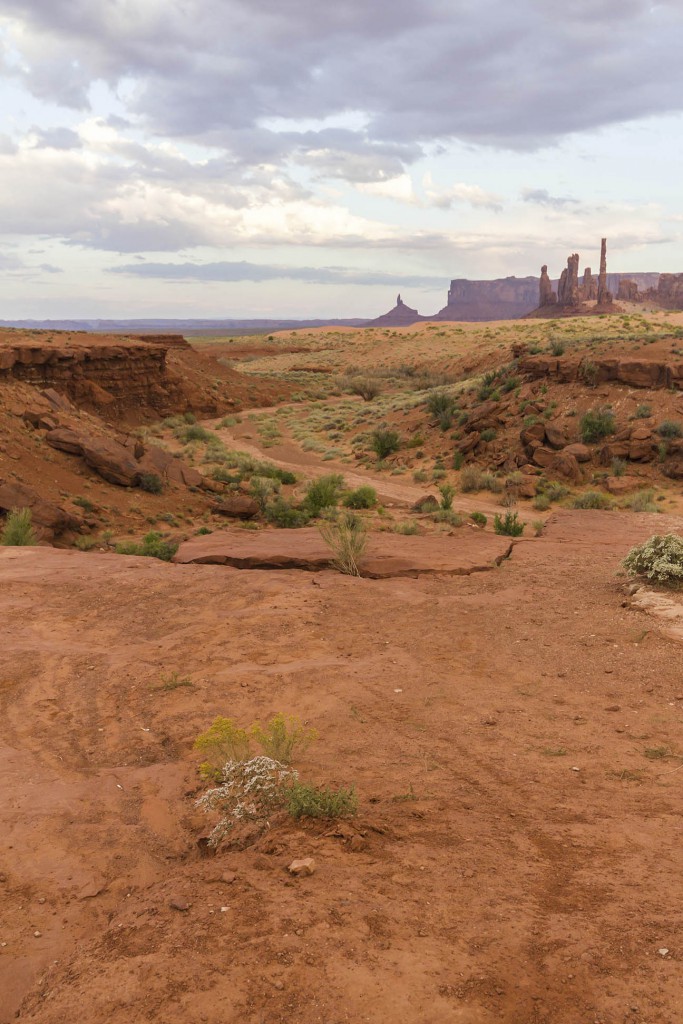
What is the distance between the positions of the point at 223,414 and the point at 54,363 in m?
13.2

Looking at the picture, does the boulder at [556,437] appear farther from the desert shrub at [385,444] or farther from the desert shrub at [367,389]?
the desert shrub at [367,389]

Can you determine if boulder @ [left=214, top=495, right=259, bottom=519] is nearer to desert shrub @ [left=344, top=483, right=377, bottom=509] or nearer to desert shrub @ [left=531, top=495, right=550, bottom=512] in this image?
desert shrub @ [left=344, top=483, right=377, bottom=509]

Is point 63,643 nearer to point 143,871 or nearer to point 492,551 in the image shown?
point 143,871

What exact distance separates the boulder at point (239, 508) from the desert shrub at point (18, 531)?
5220 mm

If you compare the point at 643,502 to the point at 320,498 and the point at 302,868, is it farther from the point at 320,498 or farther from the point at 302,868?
the point at 302,868

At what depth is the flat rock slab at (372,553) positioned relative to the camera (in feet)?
36.4

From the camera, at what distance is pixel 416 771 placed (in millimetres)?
5594

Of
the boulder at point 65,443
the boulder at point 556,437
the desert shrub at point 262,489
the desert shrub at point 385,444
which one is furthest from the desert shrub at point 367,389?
the boulder at point 65,443

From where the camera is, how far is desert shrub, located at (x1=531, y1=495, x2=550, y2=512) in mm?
20016

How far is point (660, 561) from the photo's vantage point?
9.33m

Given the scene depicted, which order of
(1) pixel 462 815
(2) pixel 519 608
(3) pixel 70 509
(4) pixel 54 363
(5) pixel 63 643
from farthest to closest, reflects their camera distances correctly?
(4) pixel 54 363 < (3) pixel 70 509 < (2) pixel 519 608 < (5) pixel 63 643 < (1) pixel 462 815

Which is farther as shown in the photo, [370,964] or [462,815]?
[462,815]

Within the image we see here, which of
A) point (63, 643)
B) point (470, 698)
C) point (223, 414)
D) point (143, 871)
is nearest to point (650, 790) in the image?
point (470, 698)

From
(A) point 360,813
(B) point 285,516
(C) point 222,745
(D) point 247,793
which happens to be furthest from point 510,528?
(D) point 247,793
